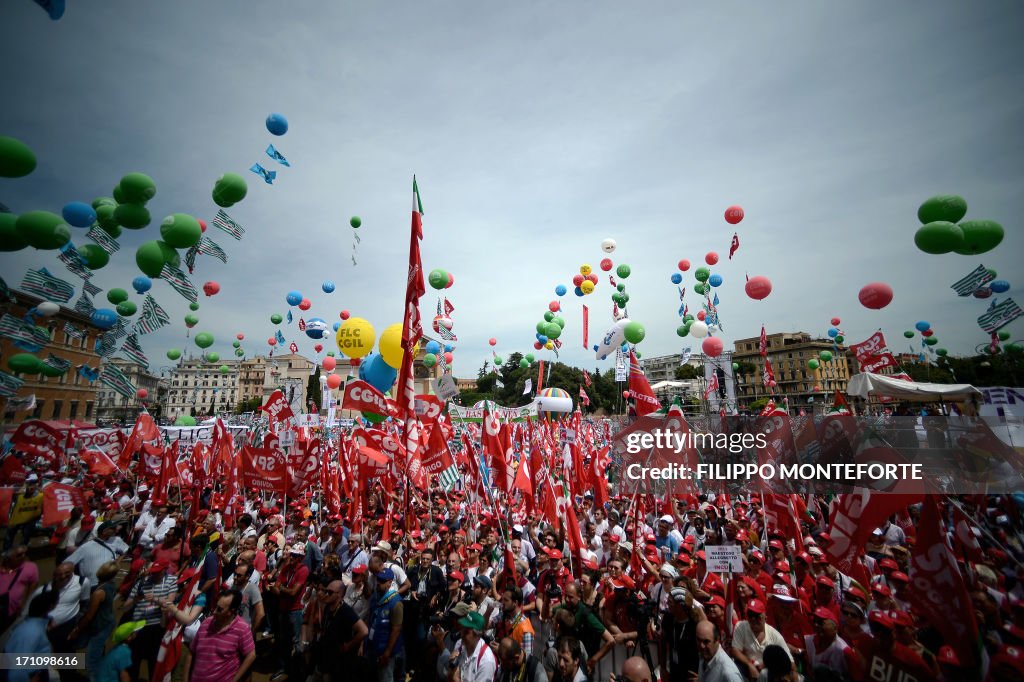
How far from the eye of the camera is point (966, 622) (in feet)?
11.2

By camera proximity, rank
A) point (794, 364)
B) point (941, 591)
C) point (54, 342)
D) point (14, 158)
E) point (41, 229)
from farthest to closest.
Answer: point (794, 364) < point (54, 342) < point (41, 229) < point (14, 158) < point (941, 591)

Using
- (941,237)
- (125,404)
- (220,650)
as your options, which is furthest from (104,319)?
(125,404)

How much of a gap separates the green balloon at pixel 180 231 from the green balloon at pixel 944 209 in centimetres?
1315

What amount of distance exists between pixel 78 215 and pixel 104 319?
10.5 ft

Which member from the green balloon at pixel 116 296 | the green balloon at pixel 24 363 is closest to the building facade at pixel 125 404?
the green balloon at pixel 116 296

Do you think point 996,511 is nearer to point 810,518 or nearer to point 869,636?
point 810,518

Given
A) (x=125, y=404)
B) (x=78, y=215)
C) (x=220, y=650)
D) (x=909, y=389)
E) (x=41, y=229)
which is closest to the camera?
(x=220, y=650)

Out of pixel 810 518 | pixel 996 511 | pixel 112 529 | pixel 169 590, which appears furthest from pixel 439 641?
pixel 996 511

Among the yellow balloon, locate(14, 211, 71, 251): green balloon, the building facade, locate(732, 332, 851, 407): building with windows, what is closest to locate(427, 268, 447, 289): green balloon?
the yellow balloon

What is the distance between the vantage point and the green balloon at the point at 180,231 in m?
7.13

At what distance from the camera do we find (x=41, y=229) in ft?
16.7

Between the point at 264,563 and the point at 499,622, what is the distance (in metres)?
3.72

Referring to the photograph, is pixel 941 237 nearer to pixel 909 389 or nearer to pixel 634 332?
pixel 909 389

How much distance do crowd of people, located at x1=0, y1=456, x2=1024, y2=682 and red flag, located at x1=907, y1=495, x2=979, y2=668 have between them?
64 mm
